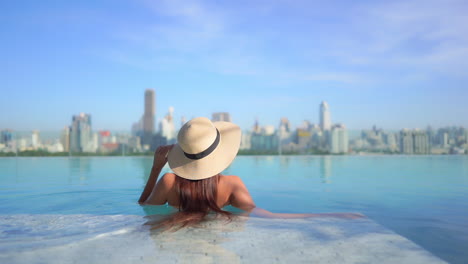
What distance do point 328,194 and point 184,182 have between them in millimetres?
2423

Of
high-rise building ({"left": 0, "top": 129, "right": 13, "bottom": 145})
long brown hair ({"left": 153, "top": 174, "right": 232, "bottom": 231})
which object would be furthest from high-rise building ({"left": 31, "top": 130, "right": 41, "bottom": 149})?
long brown hair ({"left": 153, "top": 174, "right": 232, "bottom": 231})

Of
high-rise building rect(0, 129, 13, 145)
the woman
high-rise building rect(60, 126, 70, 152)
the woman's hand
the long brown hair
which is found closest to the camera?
the woman

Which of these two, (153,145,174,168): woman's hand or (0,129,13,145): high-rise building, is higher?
(0,129,13,145): high-rise building

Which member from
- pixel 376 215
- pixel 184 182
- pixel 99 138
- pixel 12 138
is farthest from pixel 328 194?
pixel 99 138

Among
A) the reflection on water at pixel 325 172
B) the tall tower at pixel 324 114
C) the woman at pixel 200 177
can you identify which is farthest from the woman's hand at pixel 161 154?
the tall tower at pixel 324 114

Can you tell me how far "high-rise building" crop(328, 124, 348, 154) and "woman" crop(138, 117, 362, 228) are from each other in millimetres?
23279

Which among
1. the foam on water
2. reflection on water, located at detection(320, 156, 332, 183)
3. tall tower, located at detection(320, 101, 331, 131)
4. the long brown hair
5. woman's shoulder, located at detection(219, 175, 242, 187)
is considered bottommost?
reflection on water, located at detection(320, 156, 332, 183)

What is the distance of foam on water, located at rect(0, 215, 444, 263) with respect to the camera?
1.21 metres

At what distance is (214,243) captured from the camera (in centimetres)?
138

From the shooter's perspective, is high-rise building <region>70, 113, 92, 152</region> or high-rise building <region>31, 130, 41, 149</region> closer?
high-rise building <region>31, 130, 41, 149</region>

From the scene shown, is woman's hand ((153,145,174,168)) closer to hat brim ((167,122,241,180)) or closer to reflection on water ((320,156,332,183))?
hat brim ((167,122,241,180))

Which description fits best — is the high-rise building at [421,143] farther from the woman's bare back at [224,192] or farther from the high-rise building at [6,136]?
the high-rise building at [6,136]

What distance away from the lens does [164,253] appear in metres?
1.24

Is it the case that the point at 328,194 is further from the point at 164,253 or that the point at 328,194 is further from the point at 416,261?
the point at 164,253
